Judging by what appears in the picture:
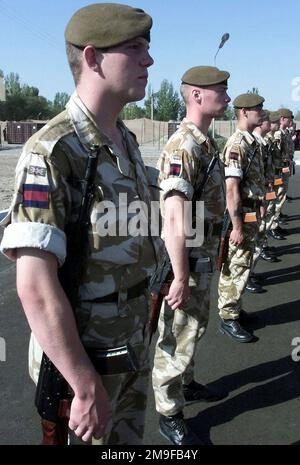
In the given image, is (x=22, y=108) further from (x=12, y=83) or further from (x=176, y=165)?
(x=176, y=165)

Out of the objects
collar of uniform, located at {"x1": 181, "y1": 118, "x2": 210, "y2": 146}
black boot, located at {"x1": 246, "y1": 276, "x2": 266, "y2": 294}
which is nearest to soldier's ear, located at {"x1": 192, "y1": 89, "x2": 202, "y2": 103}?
collar of uniform, located at {"x1": 181, "y1": 118, "x2": 210, "y2": 146}

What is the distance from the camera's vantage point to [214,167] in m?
2.54

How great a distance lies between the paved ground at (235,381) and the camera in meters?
2.57

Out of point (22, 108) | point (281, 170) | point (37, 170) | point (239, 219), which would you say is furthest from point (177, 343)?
point (22, 108)

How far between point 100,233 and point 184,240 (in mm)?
1026

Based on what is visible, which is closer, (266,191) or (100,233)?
(100,233)

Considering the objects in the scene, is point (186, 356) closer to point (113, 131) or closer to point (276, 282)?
point (113, 131)

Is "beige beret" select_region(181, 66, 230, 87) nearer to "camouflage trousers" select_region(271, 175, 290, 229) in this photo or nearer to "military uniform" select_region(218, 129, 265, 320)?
"military uniform" select_region(218, 129, 265, 320)

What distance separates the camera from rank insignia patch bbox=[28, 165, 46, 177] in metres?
1.24

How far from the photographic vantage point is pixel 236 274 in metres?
3.90

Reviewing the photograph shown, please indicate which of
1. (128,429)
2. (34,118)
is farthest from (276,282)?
(34,118)

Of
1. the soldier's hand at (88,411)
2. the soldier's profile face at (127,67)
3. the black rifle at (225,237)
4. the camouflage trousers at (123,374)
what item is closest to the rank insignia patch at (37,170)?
the soldier's profile face at (127,67)

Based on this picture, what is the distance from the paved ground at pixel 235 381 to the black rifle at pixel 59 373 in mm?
1248

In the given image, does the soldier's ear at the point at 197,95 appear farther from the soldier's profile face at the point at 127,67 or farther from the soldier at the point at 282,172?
the soldier at the point at 282,172
